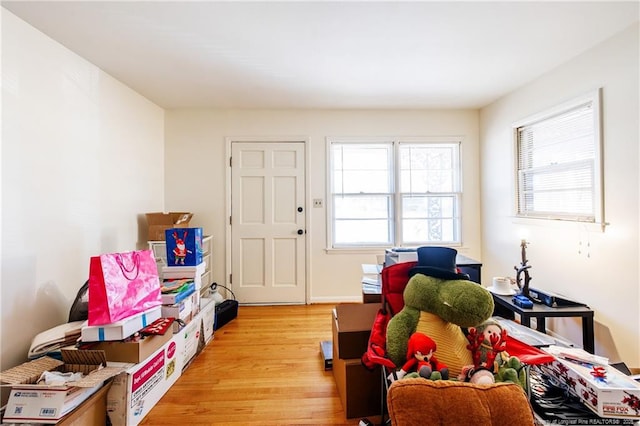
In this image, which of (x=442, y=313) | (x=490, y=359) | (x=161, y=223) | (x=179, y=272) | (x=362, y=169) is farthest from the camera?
(x=362, y=169)

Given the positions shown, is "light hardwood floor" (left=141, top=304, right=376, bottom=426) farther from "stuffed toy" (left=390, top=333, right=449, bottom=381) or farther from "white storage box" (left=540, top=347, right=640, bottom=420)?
"white storage box" (left=540, top=347, right=640, bottom=420)

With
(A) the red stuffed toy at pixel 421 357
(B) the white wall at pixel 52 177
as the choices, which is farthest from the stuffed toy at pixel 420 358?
(B) the white wall at pixel 52 177

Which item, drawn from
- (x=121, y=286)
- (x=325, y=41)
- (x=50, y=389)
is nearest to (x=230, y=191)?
(x=121, y=286)

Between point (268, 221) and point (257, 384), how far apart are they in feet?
6.25

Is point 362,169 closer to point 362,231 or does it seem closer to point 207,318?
point 362,231

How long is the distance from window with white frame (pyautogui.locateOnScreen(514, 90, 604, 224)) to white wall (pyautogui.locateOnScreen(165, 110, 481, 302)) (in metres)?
0.69

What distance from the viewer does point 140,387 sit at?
1.56m

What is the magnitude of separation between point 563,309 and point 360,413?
1.65 meters

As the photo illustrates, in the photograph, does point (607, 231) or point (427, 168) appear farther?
point (427, 168)

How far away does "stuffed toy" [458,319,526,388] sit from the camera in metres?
1.12

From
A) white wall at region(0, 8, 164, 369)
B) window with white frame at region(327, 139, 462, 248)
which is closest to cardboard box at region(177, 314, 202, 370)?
white wall at region(0, 8, 164, 369)

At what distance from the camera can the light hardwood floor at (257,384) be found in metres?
1.58

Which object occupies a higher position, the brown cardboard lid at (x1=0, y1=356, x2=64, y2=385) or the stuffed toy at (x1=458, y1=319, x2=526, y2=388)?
the stuffed toy at (x1=458, y1=319, x2=526, y2=388)

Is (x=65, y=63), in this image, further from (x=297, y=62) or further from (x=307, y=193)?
(x=307, y=193)
